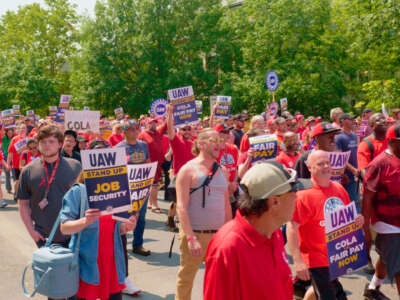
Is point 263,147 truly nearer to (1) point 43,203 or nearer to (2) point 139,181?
(2) point 139,181

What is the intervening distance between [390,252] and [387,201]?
0.55 metres

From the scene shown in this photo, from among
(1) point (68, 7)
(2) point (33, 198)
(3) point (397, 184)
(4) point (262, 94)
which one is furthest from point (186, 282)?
(1) point (68, 7)

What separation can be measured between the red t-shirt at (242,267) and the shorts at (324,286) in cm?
178

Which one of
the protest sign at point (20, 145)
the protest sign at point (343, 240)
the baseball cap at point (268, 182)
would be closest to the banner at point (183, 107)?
the protest sign at point (20, 145)

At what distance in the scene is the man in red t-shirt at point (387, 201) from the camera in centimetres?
459

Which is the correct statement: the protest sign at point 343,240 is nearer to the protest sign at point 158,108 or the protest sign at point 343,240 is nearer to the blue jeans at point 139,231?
the blue jeans at point 139,231

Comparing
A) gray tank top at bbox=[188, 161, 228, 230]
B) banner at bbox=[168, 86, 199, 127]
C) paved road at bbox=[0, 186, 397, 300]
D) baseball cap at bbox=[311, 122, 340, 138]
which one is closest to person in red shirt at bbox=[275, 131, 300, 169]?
baseball cap at bbox=[311, 122, 340, 138]

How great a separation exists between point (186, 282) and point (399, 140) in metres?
2.63

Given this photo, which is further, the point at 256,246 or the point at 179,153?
the point at 179,153

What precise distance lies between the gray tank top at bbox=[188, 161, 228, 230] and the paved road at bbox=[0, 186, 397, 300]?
150 cm

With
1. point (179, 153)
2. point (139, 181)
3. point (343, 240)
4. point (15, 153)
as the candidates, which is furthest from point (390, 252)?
point (15, 153)

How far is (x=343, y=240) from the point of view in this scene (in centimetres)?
391

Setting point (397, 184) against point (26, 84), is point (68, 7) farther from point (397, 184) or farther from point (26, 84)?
point (397, 184)

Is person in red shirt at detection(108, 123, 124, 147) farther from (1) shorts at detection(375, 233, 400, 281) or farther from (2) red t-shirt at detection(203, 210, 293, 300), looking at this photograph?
(2) red t-shirt at detection(203, 210, 293, 300)
